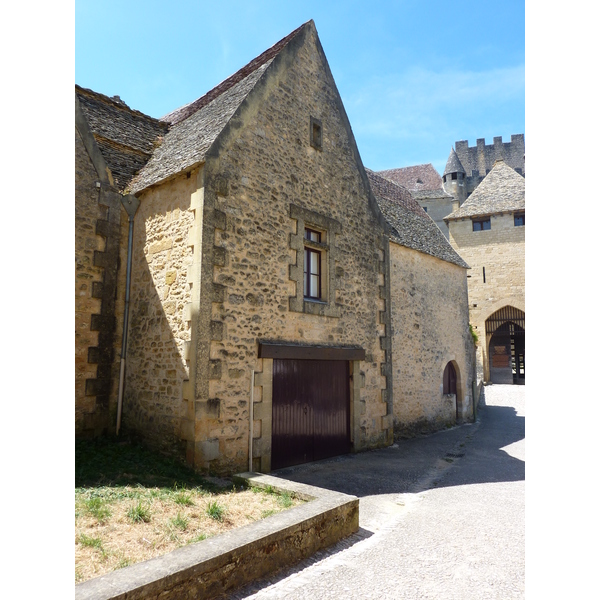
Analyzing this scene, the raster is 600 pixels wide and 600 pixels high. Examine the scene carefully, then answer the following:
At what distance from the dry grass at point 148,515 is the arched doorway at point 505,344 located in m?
21.5

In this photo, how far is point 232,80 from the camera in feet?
33.4

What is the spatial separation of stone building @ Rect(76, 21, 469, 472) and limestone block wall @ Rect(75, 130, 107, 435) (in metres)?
0.02

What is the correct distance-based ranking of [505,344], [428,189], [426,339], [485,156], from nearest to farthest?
[426,339]
[505,344]
[428,189]
[485,156]

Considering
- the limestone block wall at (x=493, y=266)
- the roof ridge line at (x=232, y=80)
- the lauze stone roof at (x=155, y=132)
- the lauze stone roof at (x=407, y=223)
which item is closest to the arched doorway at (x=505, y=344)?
the limestone block wall at (x=493, y=266)

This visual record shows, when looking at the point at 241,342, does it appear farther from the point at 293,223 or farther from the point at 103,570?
the point at 103,570

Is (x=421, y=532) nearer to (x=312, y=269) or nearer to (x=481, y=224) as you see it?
(x=312, y=269)

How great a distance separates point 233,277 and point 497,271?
2053 cm

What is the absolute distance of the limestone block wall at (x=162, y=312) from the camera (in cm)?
661

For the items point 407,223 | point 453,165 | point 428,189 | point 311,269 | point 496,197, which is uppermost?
point 453,165

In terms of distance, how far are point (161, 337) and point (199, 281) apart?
1199 mm

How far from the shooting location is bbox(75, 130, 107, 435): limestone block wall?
7004mm

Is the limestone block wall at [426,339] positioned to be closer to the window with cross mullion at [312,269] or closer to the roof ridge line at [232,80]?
the window with cross mullion at [312,269]

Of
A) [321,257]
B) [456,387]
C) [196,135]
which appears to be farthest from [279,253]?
[456,387]

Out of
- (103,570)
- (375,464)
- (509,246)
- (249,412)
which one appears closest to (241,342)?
(249,412)
